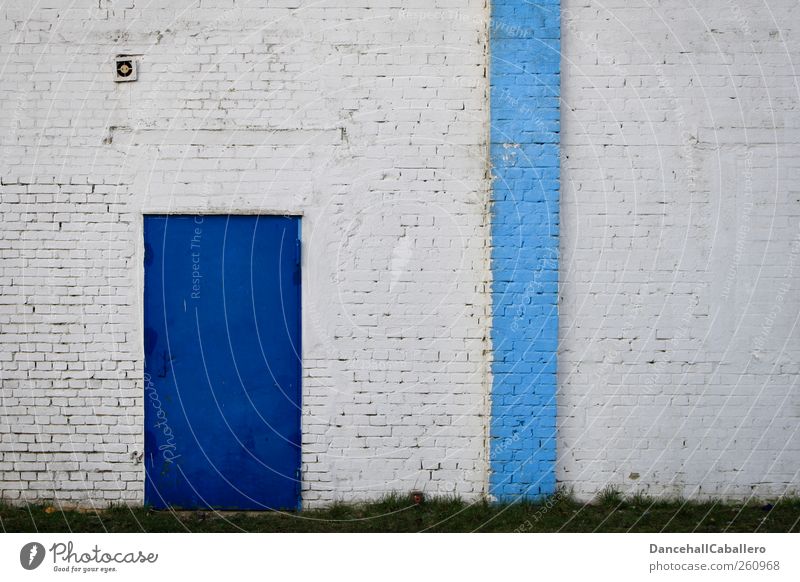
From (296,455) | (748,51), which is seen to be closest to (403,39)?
(748,51)

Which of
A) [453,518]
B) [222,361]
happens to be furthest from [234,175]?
[453,518]

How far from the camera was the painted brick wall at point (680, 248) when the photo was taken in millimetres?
7406

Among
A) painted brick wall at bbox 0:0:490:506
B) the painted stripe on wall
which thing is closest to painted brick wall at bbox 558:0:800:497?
the painted stripe on wall

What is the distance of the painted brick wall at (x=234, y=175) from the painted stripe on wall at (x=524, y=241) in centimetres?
18

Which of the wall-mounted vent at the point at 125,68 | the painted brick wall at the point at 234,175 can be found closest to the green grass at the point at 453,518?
the painted brick wall at the point at 234,175

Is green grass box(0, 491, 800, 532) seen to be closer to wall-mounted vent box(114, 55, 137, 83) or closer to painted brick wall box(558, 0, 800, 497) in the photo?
painted brick wall box(558, 0, 800, 497)

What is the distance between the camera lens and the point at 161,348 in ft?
24.4

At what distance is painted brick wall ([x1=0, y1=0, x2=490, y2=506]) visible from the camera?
290 inches

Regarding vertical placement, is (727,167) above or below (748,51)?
below

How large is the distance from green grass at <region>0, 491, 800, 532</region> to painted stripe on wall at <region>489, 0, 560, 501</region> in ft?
0.97

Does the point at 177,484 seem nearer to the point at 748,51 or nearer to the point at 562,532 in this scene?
the point at 562,532

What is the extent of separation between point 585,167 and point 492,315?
4.60ft

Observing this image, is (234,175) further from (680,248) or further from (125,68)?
(680,248)

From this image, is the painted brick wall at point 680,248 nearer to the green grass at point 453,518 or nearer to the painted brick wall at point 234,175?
the green grass at point 453,518
